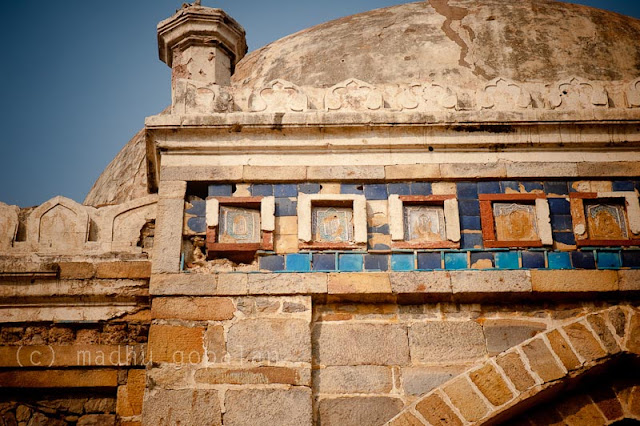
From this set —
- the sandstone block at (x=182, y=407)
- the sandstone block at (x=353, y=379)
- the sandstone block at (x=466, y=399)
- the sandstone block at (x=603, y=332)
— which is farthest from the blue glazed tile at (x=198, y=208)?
the sandstone block at (x=603, y=332)

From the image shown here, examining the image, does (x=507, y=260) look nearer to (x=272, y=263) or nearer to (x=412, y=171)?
(x=412, y=171)

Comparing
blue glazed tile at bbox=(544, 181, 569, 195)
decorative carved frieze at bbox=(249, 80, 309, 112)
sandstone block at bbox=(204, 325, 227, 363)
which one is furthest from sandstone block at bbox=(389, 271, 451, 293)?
decorative carved frieze at bbox=(249, 80, 309, 112)

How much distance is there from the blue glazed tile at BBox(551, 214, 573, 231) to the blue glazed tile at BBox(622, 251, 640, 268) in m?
0.39

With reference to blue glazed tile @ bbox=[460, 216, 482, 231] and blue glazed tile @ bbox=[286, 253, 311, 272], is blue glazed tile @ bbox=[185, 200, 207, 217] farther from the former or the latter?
blue glazed tile @ bbox=[460, 216, 482, 231]

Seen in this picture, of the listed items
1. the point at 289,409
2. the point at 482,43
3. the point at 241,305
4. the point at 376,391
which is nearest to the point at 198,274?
the point at 241,305

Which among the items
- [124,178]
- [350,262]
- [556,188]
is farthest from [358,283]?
[124,178]

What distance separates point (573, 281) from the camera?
491 centimetres

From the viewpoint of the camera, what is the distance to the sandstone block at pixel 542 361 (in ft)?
15.4

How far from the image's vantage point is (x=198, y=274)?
4.88 metres

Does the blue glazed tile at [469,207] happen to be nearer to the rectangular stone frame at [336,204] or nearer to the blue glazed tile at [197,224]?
the rectangular stone frame at [336,204]

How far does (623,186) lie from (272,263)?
98.6 inches

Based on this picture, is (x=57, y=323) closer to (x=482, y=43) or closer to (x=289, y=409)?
(x=289, y=409)

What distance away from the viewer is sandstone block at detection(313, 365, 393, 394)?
4688mm

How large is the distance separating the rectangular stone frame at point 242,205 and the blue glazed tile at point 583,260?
6.58 ft
